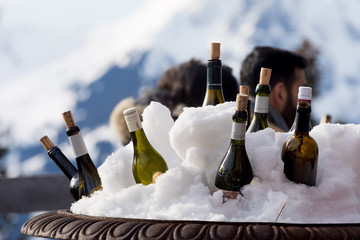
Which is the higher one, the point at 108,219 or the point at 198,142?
the point at 198,142

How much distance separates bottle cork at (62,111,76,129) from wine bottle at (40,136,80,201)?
21 cm

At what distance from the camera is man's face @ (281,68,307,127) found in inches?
131

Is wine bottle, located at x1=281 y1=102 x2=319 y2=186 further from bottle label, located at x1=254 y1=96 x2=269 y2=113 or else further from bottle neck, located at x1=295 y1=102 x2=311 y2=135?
bottle label, located at x1=254 y1=96 x2=269 y2=113

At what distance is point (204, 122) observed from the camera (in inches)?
41.1

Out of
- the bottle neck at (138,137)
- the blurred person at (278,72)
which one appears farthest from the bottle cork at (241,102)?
the blurred person at (278,72)

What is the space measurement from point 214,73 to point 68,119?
1.54 ft

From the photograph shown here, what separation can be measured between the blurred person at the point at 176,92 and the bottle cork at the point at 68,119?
1.88 metres

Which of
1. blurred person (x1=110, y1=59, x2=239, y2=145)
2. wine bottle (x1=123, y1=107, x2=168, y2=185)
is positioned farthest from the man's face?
wine bottle (x1=123, y1=107, x2=168, y2=185)

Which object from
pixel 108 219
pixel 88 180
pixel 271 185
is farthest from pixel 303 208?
pixel 88 180

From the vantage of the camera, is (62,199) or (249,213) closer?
(249,213)

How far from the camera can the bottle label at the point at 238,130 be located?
987mm

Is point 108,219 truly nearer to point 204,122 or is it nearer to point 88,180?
point 204,122

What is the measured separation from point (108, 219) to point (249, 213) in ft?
0.99

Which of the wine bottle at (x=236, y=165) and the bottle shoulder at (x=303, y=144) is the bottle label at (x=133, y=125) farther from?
the bottle shoulder at (x=303, y=144)
